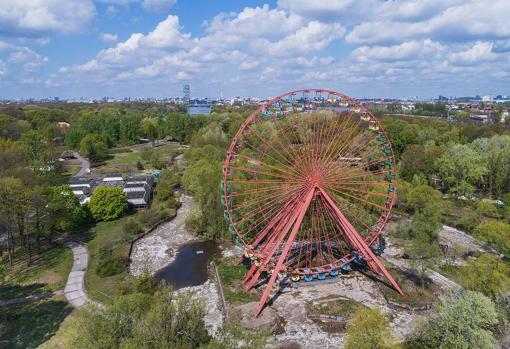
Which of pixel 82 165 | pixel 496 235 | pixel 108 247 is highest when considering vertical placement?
pixel 496 235

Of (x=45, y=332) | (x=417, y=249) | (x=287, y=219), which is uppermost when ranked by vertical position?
(x=287, y=219)

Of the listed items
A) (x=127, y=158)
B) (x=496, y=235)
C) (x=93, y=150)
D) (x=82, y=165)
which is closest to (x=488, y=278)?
(x=496, y=235)

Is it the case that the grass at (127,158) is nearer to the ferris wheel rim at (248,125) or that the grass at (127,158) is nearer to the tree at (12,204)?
the tree at (12,204)

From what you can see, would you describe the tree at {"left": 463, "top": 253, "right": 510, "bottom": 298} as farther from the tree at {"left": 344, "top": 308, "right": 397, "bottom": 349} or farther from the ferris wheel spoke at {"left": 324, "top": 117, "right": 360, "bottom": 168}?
the ferris wheel spoke at {"left": 324, "top": 117, "right": 360, "bottom": 168}

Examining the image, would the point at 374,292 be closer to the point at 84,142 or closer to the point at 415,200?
the point at 415,200

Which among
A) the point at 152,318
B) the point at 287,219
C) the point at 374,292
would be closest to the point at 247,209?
the point at 287,219

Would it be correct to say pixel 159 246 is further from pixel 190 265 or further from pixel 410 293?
pixel 410 293

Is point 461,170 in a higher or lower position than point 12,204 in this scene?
higher
